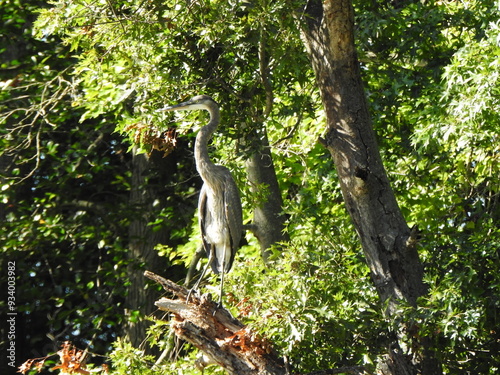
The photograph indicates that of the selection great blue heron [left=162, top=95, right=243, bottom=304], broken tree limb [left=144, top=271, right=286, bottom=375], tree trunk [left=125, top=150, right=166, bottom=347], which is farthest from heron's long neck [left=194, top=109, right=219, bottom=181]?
tree trunk [left=125, top=150, right=166, bottom=347]

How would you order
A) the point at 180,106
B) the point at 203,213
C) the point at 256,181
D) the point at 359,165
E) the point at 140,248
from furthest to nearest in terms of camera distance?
the point at 140,248 → the point at 256,181 → the point at 203,213 → the point at 180,106 → the point at 359,165

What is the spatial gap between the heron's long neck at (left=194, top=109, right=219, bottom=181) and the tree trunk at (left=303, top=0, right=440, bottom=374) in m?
0.73

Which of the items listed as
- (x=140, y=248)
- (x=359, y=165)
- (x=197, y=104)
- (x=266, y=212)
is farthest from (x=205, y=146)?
(x=140, y=248)

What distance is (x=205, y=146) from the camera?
5309 mm

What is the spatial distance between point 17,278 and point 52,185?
111cm

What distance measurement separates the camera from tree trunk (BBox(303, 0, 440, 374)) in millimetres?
5070

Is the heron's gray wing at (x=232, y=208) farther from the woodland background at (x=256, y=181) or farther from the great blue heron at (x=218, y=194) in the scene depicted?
the woodland background at (x=256, y=181)

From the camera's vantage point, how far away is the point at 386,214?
5148 millimetres

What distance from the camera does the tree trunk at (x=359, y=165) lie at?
5070 mm

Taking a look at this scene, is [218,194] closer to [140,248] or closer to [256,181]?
[256,181]

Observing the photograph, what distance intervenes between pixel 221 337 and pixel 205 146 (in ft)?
4.31

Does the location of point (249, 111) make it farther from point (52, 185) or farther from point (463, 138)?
point (52, 185)

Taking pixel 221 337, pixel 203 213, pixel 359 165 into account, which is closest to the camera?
pixel 221 337

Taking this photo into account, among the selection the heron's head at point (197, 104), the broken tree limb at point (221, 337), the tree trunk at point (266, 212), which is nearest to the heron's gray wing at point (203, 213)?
the heron's head at point (197, 104)
